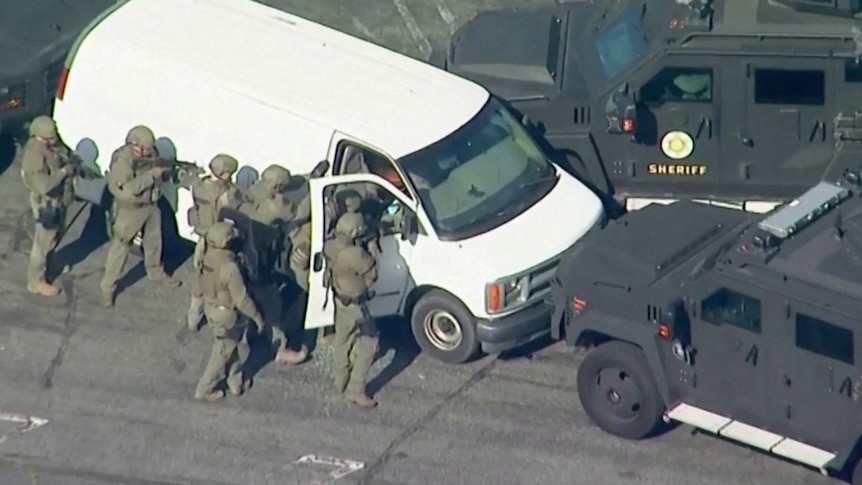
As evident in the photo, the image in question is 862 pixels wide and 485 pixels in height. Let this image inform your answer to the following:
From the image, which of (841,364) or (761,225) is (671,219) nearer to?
(761,225)

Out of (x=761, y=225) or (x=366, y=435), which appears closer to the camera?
(x=761, y=225)

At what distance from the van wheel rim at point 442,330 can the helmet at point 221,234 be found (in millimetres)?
1965

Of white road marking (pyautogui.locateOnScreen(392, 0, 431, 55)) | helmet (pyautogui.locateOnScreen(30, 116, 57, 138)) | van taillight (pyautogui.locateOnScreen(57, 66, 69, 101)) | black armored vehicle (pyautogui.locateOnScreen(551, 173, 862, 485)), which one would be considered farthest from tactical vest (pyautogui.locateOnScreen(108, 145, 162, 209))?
white road marking (pyautogui.locateOnScreen(392, 0, 431, 55))

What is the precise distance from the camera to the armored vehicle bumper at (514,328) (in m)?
15.3

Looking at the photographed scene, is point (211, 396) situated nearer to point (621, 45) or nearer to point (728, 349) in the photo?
point (728, 349)

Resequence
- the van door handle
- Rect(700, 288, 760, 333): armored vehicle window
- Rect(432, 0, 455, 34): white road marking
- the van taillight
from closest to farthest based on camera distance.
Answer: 1. Rect(700, 288, 760, 333): armored vehicle window
2. the van door handle
3. the van taillight
4. Rect(432, 0, 455, 34): white road marking

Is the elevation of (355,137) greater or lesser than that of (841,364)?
greater

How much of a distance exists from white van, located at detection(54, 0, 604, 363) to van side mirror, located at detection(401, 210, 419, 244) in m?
0.01

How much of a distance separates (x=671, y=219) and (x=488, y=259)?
4.98 feet

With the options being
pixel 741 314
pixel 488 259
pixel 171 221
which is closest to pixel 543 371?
pixel 488 259

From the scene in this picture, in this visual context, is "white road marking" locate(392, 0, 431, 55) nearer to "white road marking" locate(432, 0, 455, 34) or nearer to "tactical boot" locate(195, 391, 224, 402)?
"white road marking" locate(432, 0, 455, 34)

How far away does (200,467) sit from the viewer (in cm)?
1455

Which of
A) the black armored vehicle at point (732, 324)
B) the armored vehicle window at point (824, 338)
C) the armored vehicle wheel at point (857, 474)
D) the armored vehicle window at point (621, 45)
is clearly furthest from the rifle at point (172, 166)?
the armored vehicle wheel at point (857, 474)

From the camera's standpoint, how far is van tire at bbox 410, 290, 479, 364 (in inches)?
610
